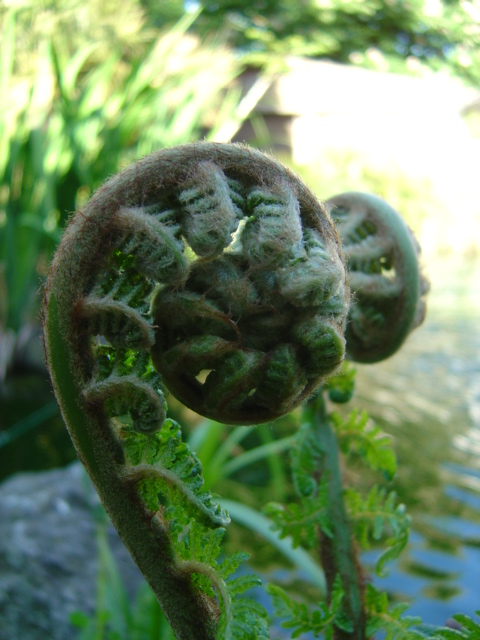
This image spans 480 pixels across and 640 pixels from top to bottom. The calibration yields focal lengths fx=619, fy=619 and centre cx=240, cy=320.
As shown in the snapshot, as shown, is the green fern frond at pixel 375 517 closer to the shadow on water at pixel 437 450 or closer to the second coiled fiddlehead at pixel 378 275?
the second coiled fiddlehead at pixel 378 275

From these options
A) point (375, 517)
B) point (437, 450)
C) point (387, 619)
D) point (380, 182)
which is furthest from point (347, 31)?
point (387, 619)

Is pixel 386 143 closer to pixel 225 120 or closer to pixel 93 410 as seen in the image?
pixel 225 120

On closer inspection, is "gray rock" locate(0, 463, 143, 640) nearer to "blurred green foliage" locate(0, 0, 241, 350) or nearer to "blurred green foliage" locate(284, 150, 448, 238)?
"blurred green foliage" locate(0, 0, 241, 350)

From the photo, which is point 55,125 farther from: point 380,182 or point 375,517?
point 380,182

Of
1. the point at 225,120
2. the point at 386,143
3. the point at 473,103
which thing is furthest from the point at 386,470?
the point at 473,103

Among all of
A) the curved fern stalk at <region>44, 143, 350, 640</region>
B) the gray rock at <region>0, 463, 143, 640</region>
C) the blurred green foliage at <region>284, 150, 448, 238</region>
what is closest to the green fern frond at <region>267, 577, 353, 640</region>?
the curved fern stalk at <region>44, 143, 350, 640</region>

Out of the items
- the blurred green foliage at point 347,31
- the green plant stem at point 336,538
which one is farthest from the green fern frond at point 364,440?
the blurred green foliage at point 347,31
